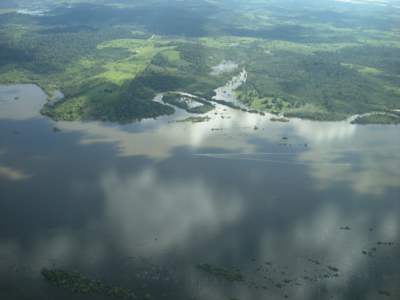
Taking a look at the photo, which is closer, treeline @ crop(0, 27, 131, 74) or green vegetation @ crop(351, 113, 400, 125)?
green vegetation @ crop(351, 113, 400, 125)

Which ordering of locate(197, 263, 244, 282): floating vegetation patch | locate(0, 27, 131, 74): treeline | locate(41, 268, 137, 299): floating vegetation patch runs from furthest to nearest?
locate(0, 27, 131, 74): treeline, locate(197, 263, 244, 282): floating vegetation patch, locate(41, 268, 137, 299): floating vegetation patch

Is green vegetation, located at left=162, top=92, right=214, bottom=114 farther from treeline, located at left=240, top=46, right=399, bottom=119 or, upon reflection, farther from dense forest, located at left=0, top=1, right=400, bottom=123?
treeline, located at left=240, top=46, right=399, bottom=119

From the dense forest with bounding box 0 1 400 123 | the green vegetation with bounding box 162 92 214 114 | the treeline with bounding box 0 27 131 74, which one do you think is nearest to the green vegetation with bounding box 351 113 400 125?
the dense forest with bounding box 0 1 400 123

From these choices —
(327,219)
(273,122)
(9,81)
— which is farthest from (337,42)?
(327,219)

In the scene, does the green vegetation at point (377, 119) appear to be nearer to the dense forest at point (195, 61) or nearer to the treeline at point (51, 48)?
the dense forest at point (195, 61)

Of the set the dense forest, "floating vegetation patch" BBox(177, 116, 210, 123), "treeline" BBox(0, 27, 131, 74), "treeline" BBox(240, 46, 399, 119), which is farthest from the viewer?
"treeline" BBox(0, 27, 131, 74)
